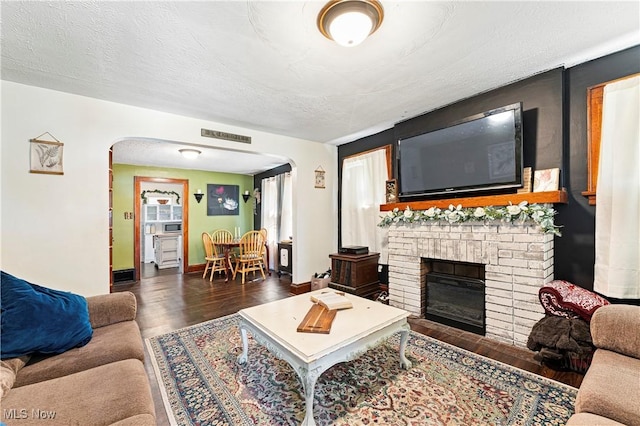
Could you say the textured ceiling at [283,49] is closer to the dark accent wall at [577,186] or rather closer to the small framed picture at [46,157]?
the dark accent wall at [577,186]

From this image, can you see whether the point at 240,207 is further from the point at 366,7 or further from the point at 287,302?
the point at 366,7

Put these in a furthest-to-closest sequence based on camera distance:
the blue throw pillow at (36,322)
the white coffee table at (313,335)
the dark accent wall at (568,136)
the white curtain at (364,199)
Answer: the white curtain at (364,199) → the dark accent wall at (568,136) → the white coffee table at (313,335) → the blue throw pillow at (36,322)

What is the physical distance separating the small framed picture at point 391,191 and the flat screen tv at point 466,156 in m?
0.23

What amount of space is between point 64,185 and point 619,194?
187 inches

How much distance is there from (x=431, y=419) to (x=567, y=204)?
214 cm

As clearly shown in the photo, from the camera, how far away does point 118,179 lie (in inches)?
211

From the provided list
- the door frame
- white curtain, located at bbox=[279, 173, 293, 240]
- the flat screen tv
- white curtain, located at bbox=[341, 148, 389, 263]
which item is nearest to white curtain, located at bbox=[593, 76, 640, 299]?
the flat screen tv

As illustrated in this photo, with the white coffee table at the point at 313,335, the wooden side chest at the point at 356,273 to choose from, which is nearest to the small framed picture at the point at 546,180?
the white coffee table at the point at 313,335

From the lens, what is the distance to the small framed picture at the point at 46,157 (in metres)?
2.38

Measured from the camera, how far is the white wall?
230 centimetres

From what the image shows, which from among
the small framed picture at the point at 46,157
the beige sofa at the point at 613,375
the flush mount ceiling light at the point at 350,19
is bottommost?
the beige sofa at the point at 613,375

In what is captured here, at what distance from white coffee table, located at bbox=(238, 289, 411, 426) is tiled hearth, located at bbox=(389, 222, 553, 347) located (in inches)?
43.1

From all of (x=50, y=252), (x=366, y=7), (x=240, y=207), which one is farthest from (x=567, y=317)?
(x=240, y=207)

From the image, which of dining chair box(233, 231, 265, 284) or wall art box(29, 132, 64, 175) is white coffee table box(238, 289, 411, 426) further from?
dining chair box(233, 231, 265, 284)
